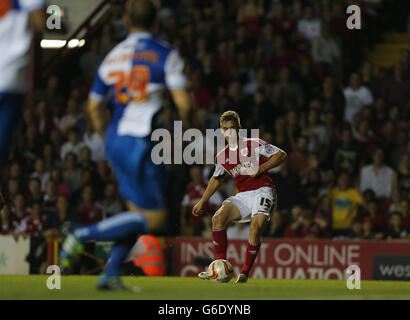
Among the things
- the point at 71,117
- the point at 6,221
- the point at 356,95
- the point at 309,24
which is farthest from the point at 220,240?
the point at 309,24

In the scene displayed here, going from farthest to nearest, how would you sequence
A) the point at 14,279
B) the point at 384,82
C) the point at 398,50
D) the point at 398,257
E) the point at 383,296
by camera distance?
the point at 398,50 → the point at 384,82 → the point at 398,257 → the point at 14,279 → the point at 383,296

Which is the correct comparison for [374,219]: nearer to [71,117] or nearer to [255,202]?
[255,202]

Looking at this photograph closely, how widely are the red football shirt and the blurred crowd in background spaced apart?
88.6 inches

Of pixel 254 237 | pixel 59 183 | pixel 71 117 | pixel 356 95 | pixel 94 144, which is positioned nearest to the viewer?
pixel 254 237

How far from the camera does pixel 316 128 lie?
15203 millimetres

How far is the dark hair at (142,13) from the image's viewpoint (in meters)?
8.01

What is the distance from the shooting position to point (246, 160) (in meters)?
9.74

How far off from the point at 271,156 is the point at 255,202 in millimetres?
476

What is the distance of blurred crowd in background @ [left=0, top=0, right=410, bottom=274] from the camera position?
536 inches

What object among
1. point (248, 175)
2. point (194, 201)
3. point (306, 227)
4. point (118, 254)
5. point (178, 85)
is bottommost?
point (118, 254)

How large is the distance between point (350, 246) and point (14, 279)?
425 centimetres

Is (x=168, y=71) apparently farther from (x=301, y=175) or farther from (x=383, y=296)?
(x=301, y=175)

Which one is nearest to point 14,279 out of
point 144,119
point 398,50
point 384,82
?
point 144,119

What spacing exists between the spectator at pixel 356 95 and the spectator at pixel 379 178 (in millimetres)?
1658
